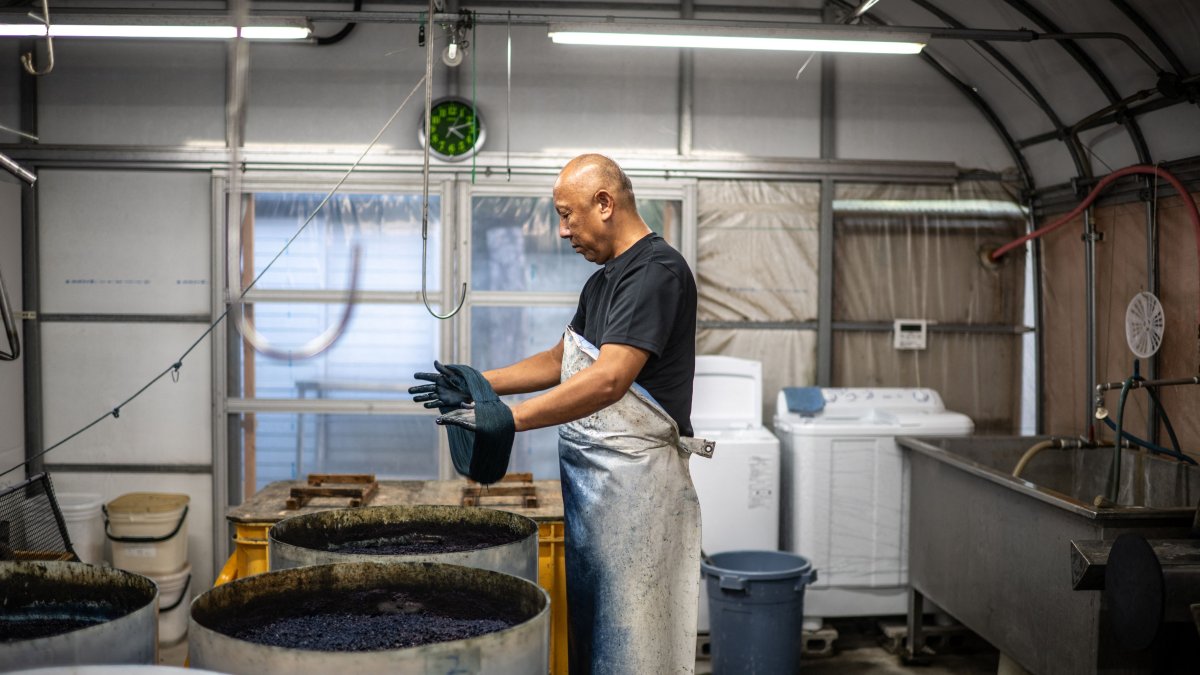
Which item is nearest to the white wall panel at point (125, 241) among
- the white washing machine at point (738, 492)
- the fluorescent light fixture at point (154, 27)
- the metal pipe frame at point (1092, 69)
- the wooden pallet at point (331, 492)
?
→ the fluorescent light fixture at point (154, 27)

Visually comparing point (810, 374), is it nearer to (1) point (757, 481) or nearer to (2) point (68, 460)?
(1) point (757, 481)

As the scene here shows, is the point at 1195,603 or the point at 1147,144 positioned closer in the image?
the point at 1195,603

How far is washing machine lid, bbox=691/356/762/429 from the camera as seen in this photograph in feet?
15.3

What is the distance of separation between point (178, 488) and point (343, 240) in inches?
59.4

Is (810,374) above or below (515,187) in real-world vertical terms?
below

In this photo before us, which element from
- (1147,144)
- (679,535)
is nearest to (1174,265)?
(1147,144)

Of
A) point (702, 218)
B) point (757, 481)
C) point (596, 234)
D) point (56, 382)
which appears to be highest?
point (702, 218)

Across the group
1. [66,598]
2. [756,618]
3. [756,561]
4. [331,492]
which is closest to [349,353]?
[331,492]

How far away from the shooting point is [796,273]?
5016 millimetres

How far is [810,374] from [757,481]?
883mm

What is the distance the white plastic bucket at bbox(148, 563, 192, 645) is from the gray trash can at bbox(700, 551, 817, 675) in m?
2.42

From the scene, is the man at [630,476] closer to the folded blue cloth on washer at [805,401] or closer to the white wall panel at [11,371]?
the folded blue cloth on washer at [805,401]

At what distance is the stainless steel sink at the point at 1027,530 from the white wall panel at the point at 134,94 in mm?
3808

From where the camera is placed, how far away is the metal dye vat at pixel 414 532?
2.12 meters
